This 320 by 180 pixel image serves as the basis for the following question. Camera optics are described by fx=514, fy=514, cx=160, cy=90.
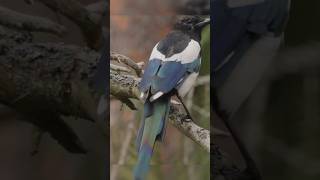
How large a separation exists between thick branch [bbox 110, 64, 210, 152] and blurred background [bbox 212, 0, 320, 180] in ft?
0.53

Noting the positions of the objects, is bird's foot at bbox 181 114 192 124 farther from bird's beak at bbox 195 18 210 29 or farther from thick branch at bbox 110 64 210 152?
bird's beak at bbox 195 18 210 29

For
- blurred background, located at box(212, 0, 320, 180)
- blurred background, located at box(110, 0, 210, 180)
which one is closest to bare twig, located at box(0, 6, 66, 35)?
blurred background, located at box(110, 0, 210, 180)

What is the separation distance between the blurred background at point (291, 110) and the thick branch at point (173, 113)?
0.16 metres

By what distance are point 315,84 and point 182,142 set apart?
1.93ft

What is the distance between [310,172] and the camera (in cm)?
202

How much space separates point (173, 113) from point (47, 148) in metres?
0.46

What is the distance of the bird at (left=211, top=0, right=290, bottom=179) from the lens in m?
1.93

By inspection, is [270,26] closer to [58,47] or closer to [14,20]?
[58,47]

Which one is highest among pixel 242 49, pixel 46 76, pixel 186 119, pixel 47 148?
pixel 242 49

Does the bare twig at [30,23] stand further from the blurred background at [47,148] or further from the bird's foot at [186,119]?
the bird's foot at [186,119]

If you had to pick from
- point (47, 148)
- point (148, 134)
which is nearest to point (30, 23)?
point (47, 148)

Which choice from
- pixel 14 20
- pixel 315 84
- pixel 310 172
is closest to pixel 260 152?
pixel 310 172

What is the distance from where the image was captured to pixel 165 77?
1848 mm

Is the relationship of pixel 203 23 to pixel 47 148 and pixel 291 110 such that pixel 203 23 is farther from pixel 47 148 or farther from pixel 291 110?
pixel 47 148
